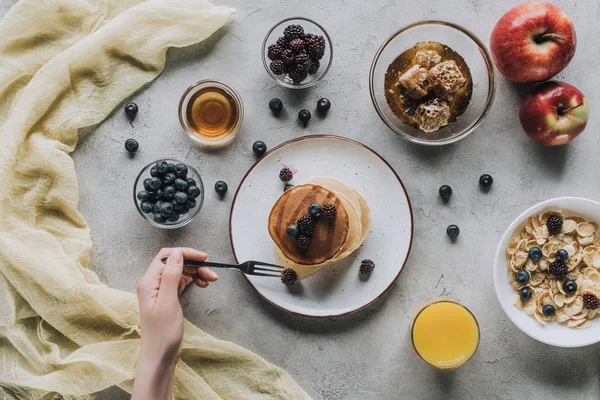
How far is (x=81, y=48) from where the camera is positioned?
2.07 m

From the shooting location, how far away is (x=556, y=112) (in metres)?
2.02

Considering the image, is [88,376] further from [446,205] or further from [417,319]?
[446,205]

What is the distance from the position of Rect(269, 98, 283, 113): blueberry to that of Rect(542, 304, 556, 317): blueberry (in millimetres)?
1113

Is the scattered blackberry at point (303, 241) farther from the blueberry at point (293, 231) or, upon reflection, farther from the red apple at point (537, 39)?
the red apple at point (537, 39)

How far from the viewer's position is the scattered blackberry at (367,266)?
2.04 m

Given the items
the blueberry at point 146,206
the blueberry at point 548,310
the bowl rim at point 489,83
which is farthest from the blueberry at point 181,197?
the blueberry at point 548,310

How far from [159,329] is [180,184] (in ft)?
1.54

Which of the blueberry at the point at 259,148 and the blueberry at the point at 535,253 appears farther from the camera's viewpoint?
the blueberry at the point at 259,148

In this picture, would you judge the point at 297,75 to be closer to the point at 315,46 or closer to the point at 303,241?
the point at 315,46

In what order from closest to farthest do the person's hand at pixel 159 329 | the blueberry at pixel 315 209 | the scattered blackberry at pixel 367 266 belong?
the person's hand at pixel 159 329
the blueberry at pixel 315 209
the scattered blackberry at pixel 367 266

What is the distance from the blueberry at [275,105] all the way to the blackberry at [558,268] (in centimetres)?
106

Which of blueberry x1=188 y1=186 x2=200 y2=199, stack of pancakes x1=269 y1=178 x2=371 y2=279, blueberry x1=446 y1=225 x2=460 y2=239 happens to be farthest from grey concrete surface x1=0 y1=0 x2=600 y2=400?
stack of pancakes x1=269 y1=178 x2=371 y2=279

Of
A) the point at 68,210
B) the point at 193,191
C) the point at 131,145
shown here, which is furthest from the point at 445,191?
the point at 68,210

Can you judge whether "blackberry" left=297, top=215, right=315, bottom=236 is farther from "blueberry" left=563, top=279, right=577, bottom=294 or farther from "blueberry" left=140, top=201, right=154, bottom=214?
"blueberry" left=563, top=279, right=577, bottom=294
